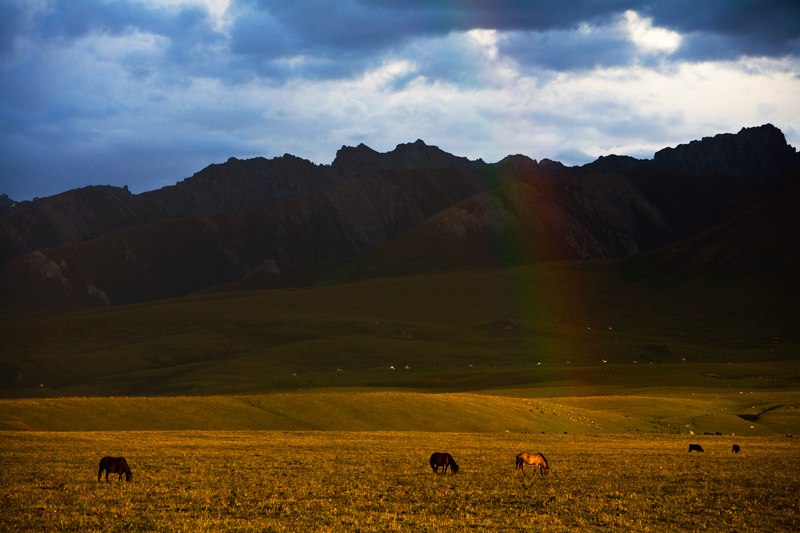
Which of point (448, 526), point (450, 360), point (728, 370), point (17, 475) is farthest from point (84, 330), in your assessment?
point (448, 526)

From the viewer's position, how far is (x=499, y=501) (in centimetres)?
2462

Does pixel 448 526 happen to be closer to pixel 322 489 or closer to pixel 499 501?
pixel 499 501

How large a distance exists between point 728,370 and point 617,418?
53.7 metres

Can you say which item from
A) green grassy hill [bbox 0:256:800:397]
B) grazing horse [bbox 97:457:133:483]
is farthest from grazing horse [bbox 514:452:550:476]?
green grassy hill [bbox 0:256:800:397]

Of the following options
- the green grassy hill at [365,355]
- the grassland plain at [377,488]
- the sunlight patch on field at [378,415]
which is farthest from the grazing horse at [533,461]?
the green grassy hill at [365,355]

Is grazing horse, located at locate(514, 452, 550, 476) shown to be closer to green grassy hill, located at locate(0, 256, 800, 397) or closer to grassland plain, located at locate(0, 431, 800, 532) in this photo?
grassland plain, located at locate(0, 431, 800, 532)

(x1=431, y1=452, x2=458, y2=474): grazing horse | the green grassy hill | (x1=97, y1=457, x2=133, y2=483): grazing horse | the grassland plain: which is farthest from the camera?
the green grassy hill

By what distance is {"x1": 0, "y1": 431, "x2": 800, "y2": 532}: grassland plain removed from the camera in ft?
69.4

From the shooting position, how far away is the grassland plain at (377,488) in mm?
21156

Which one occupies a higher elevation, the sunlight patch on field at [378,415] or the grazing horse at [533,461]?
the grazing horse at [533,461]

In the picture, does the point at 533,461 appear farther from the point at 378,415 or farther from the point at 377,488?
the point at 378,415

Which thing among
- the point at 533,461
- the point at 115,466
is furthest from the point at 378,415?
the point at 115,466

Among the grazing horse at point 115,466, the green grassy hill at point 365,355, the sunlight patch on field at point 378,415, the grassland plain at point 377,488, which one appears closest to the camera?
the grassland plain at point 377,488

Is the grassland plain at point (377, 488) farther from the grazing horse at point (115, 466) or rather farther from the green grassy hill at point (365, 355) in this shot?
the green grassy hill at point (365, 355)
